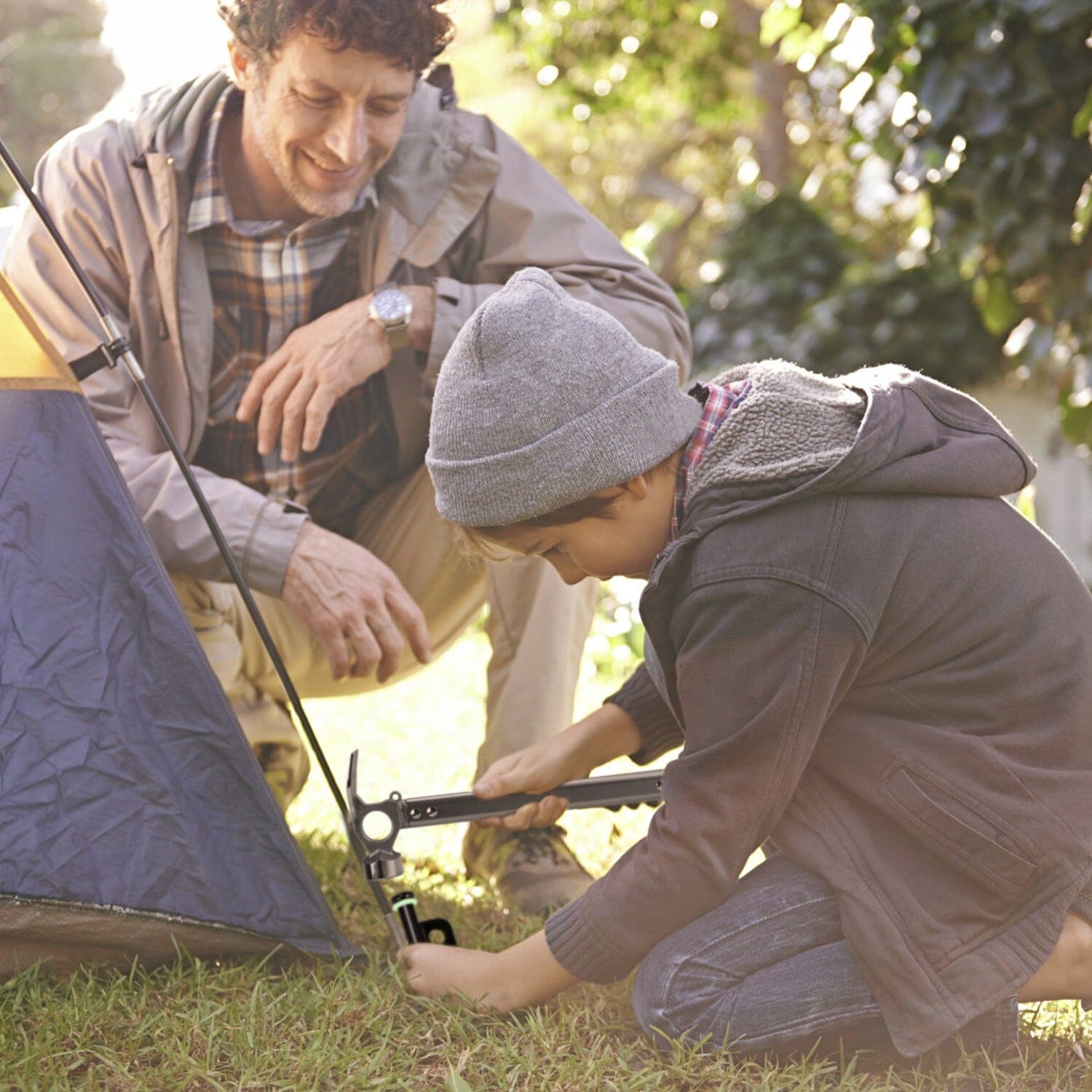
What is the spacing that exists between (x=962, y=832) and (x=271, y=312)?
1.57 m

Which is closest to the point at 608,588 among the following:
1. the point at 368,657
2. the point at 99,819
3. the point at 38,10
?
the point at 368,657

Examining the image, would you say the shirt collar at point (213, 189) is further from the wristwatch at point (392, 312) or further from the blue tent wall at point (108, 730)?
the blue tent wall at point (108, 730)

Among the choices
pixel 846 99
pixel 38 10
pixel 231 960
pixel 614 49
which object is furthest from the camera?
pixel 38 10

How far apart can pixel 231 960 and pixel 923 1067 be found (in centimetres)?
95

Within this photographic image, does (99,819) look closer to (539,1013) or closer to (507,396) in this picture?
(539,1013)

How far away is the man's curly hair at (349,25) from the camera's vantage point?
2186mm

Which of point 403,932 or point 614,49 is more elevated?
point 614,49

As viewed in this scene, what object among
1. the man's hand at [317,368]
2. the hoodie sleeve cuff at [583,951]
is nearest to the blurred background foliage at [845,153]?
the man's hand at [317,368]

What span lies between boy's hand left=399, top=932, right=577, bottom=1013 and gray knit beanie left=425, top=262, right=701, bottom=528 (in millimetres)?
571

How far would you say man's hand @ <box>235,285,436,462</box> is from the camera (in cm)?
230

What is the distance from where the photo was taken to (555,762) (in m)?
2.01

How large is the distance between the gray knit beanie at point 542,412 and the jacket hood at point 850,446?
8 cm

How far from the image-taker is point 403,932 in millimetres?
2008

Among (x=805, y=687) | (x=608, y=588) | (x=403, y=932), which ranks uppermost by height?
(x=805, y=687)
